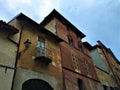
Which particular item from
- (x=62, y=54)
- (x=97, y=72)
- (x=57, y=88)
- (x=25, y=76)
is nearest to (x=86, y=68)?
(x=97, y=72)

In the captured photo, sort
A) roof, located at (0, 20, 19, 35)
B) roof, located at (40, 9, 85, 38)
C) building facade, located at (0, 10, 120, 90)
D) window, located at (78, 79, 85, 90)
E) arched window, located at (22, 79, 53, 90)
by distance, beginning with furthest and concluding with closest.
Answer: roof, located at (40, 9, 85, 38) → window, located at (78, 79, 85, 90) → arched window, located at (22, 79, 53, 90) → roof, located at (0, 20, 19, 35) → building facade, located at (0, 10, 120, 90)

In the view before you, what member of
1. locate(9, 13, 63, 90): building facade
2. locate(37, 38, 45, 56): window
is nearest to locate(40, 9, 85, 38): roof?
locate(9, 13, 63, 90): building facade

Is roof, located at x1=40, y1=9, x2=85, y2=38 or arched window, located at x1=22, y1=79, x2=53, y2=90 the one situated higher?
roof, located at x1=40, y1=9, x2=85, y2=38

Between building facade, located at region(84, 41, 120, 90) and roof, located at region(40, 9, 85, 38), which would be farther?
building facade, located at region(84, 41, 120, 90)

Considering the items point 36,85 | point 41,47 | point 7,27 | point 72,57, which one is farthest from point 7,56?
point 72,57

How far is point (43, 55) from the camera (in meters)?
10.6

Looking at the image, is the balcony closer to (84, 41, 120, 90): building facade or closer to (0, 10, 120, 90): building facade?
(0, 10, 120, 90): building facade

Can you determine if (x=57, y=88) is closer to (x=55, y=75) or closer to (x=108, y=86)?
(x=55, y=75)

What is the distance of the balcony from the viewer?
9992 millimetres

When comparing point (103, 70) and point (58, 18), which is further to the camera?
point (103, 70)

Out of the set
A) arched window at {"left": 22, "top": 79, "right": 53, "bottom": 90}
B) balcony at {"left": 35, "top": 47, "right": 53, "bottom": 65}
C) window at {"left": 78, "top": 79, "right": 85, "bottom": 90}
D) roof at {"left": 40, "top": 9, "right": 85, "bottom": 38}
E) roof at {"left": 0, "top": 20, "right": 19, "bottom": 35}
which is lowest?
arched window at {"left": 22, "top": 79, "right": 53, "bottom": 90}

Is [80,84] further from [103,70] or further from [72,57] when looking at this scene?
[103,70]

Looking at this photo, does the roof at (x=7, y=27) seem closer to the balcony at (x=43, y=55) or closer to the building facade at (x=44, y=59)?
the building facade at (x=44, y=59)

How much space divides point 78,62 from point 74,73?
2.20m
